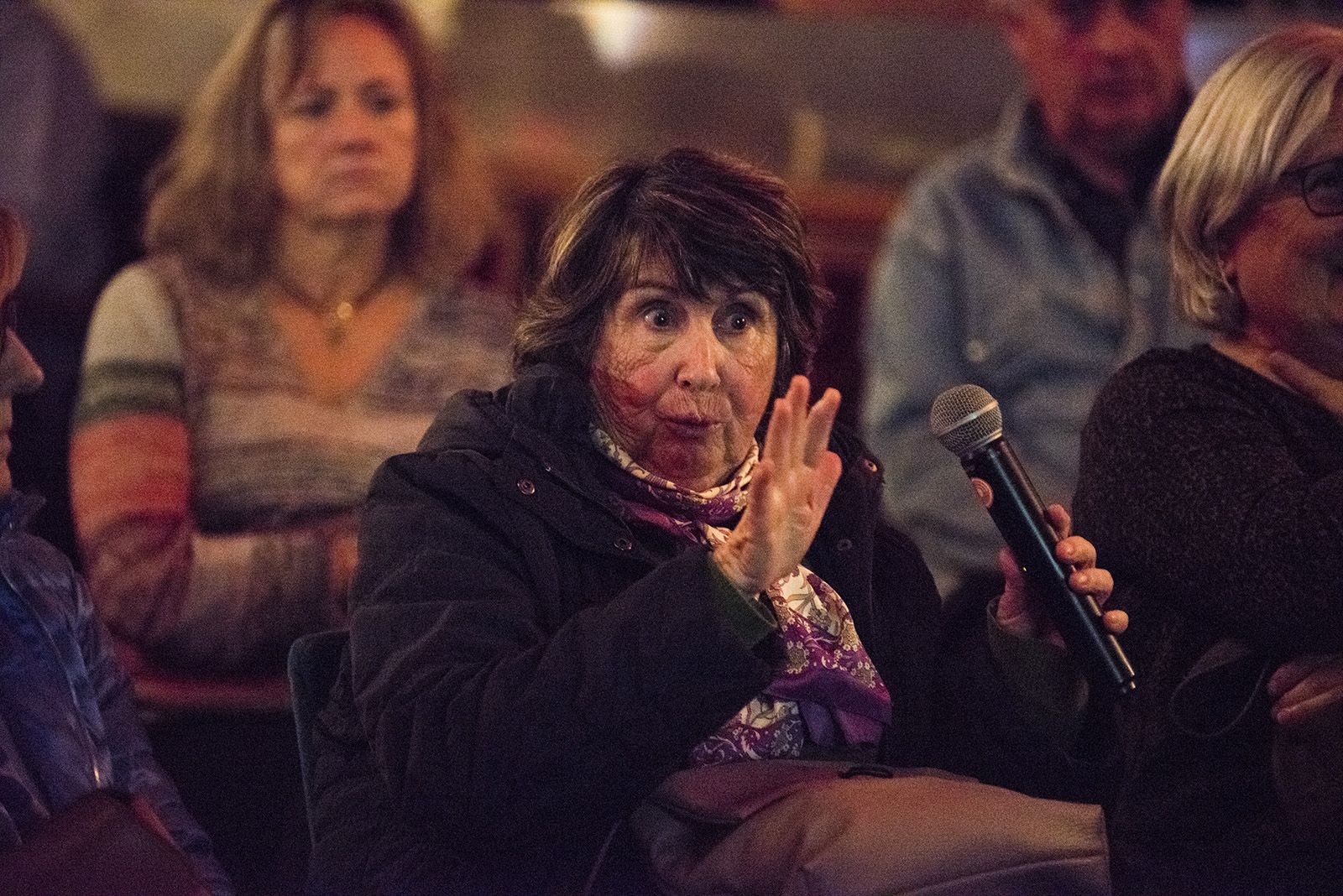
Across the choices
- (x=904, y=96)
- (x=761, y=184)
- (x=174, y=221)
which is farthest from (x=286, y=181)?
(x=904, y=96)

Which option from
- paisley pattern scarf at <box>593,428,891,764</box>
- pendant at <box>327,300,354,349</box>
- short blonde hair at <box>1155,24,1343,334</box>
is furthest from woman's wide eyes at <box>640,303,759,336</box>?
pendant at <box>327,300,354,349</box>

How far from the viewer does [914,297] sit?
11.1 ft

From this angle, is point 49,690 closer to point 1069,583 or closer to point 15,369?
point 15,369

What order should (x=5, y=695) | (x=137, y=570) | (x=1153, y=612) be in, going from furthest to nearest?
(x=137, y=570) < (x=1153, y=612) < (x=5, y=695)

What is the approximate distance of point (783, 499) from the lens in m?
1.60

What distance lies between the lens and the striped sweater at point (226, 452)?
8.67ft

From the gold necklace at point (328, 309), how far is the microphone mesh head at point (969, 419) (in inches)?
55.5

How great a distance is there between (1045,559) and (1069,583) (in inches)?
1.2

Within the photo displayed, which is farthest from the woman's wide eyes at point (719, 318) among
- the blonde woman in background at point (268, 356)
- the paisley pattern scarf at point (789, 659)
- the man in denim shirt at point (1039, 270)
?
the man in denim shirt at point (1039, 270)

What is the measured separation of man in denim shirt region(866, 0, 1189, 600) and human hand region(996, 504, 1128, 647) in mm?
1241

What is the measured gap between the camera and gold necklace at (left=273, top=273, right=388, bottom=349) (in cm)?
294

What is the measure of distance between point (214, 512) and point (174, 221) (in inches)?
20.4

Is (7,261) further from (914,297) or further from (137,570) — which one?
(914,297)

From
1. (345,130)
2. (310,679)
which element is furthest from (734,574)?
(345,130)
